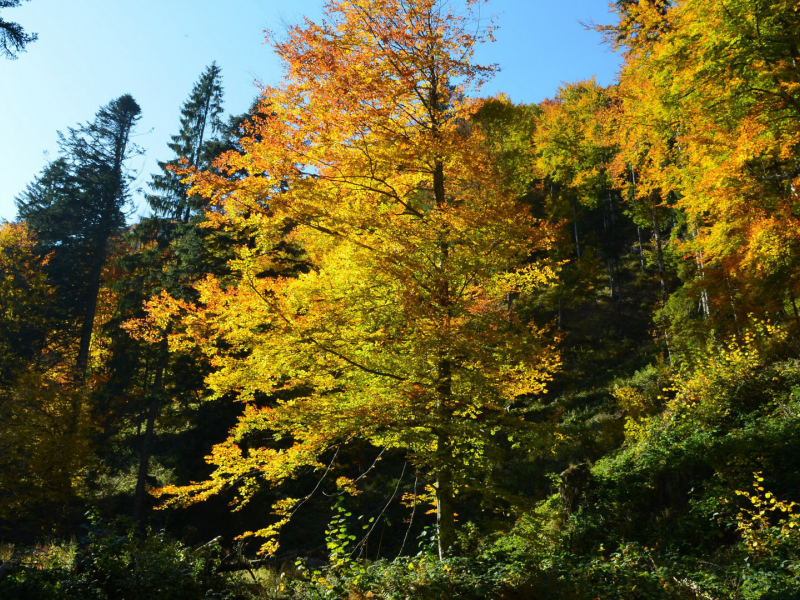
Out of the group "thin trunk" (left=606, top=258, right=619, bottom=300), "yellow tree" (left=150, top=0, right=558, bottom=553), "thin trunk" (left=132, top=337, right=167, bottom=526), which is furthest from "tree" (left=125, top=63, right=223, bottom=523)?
"thin trunk" (left=606, top=258, right=619, bottom=300)

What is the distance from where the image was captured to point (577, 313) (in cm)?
2677

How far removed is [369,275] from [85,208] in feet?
92.1

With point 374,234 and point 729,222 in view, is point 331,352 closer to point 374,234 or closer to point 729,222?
point 374,234

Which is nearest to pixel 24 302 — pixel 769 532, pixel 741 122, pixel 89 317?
pixel 89 317

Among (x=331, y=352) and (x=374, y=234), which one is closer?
(x=331, y=352)

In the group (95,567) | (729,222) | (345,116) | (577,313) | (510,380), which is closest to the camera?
(95,567)

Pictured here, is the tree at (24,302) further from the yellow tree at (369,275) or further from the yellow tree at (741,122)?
the yellow tree at (741,122)

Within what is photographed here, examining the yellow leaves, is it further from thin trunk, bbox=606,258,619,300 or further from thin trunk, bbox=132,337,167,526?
thin trunk, bbox=606,258,619,300

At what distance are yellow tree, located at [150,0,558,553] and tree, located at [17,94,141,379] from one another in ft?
75.7

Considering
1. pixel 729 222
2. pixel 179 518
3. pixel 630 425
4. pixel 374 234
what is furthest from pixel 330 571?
pixel 179 518

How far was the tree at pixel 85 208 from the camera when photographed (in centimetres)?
2589

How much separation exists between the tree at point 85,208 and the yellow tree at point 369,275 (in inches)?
909

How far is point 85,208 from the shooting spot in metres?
27.4

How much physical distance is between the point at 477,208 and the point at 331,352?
2.78 metres
